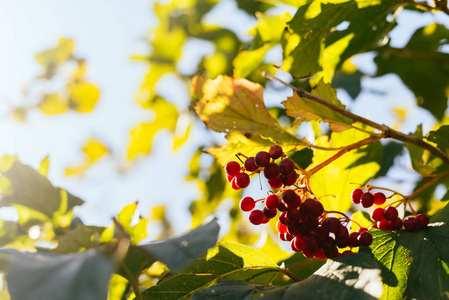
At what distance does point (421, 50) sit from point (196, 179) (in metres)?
1.21

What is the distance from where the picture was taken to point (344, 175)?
3.60 ft

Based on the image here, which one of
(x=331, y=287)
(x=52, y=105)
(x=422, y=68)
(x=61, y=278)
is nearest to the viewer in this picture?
(x=61, y=278)

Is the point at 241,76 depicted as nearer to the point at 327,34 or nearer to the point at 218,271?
the point at 327,34

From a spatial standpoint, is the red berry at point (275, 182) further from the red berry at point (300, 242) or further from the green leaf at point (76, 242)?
the green leaf at point (76, 242)

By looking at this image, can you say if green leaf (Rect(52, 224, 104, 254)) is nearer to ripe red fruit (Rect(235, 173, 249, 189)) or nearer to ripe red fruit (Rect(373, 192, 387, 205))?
ripe red fruit (Rect(235, 173, 249, 189))

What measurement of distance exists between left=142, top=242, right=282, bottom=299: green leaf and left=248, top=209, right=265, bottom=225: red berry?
6 centimetres

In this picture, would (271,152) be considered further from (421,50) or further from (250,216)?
(421,50)

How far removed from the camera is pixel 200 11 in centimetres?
218

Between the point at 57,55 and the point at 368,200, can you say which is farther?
the point at 57,55

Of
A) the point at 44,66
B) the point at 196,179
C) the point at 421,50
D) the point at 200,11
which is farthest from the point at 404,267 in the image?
the point at 44,66

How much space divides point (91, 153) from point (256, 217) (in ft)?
8.89

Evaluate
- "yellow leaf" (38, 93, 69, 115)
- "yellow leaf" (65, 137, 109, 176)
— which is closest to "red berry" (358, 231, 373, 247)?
"yellow leaf" (38, 93, 69, 115)

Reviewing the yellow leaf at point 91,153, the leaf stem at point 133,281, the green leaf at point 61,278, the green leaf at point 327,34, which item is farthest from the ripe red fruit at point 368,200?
the yellow leaf at point 91,153

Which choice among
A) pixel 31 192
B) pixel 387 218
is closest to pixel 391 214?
pixel 387 218
